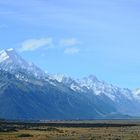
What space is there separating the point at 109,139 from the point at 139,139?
887 centimetres

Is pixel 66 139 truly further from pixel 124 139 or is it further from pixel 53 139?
pixel 124 139

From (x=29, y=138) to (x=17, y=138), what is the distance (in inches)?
146

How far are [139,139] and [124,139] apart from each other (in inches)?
179

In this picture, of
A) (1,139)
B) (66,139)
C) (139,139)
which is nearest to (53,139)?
(66,139)

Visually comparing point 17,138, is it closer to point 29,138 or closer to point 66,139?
point 29,138

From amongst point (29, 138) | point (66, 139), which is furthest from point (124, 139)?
point (29, 138)

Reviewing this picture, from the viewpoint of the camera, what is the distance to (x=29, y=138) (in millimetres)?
149500

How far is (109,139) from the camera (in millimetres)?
150500

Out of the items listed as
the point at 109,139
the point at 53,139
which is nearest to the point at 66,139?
the point at 53,139

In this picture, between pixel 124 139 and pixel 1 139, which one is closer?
pixel 1 139

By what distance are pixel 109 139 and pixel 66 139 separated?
12.9 m

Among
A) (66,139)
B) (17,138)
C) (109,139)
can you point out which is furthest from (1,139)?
(109,139)

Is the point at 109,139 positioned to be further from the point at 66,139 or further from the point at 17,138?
the point at 17,138

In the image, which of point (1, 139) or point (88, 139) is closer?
point (1, 139)
